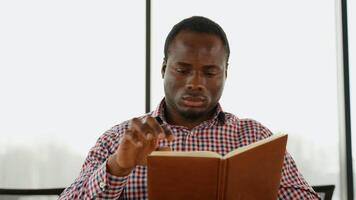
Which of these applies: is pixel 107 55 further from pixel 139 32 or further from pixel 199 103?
pixel 199 103

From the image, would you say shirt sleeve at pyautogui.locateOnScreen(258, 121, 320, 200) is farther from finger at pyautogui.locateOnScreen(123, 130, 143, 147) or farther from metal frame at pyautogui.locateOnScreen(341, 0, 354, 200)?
metal frame at pyautogui.locateOnScreen(341, 0, 354, 200)

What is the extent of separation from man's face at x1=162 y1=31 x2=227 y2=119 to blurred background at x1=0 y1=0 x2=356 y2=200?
1.28m

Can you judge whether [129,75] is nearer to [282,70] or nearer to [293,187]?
[282,70]

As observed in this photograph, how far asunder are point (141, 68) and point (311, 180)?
3.97 feet

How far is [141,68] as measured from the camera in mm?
2490

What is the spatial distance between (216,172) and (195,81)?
382 millimetres

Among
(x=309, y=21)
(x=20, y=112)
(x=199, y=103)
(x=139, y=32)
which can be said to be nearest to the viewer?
(x=199, y=103)

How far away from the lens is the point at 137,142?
88 centimetres

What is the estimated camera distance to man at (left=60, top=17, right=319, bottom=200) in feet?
3.63

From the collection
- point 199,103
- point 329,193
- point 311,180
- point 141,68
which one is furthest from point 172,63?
point 311,180

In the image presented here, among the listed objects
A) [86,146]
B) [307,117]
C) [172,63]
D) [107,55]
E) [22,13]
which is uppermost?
[22,13]

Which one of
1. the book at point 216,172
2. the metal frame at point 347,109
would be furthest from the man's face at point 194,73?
the metal frame at point 347,109

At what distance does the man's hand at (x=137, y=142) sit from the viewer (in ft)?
2.83

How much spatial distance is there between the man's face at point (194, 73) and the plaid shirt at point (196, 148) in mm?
61
